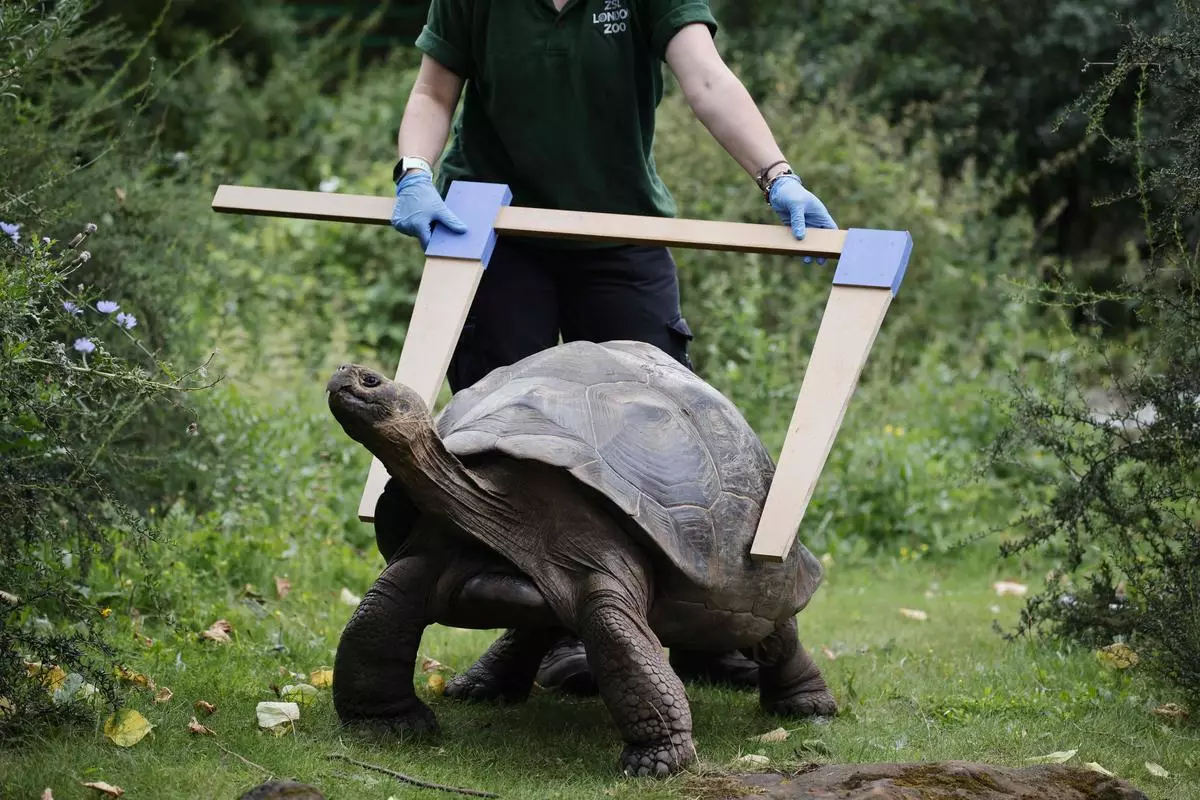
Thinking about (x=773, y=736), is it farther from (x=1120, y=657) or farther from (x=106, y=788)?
(x=106, y=788)

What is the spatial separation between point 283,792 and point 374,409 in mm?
823

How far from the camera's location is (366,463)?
6.89 metres

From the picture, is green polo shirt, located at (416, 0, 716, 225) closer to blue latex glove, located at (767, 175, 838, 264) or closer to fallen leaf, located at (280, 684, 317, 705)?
blue latex glove, located at (767, 175, 838, 264)

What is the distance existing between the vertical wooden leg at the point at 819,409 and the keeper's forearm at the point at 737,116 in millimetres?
611

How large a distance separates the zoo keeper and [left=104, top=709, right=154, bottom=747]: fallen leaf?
1.42 metres

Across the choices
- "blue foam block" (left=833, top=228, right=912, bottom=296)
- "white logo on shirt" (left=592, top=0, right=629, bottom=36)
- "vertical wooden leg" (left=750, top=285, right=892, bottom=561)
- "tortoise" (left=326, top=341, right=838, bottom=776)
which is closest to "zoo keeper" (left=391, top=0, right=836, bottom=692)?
"white logo on shirt" (left=592, top=0, right=629, bottom=36)

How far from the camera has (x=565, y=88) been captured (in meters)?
4.32

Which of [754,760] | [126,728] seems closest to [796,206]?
[754,760]

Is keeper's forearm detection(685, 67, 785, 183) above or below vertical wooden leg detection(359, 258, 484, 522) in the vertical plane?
above

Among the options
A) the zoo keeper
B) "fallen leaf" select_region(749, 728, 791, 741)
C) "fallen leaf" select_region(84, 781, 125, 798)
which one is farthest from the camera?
the zoo keeper

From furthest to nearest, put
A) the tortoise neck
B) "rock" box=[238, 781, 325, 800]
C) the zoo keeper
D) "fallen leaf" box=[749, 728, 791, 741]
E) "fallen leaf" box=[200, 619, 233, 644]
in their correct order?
"fallen leaf" box=[200, 619, 233, 644] → the zoo keeper → "fallen leaf" box=[749, 728, 791, 741] → the tortoise neck → "rock" box=[238, 781, 325, 800]

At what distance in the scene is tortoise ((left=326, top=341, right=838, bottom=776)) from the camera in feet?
11.0

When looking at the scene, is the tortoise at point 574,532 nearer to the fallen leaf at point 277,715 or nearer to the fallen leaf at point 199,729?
the fallen leaf at point 277,715

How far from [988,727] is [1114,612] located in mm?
956
